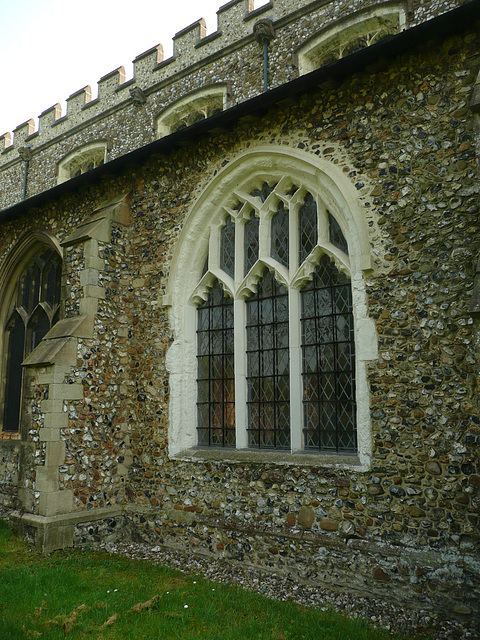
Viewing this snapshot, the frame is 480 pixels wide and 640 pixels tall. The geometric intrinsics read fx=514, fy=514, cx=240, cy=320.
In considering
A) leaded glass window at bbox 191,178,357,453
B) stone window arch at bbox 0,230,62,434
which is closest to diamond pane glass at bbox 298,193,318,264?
leaded glass window at bbox 191,178,357,453

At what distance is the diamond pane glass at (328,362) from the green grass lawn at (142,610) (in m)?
1.79

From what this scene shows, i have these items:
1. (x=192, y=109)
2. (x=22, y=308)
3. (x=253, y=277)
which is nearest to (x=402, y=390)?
(x=253, y=277)

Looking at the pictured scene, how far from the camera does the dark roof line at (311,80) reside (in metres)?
5.07

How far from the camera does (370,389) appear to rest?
5.36 metres

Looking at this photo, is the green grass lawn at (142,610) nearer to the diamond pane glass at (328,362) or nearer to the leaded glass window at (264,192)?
the diamond pane glass at (328,362)

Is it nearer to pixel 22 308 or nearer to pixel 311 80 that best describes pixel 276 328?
pixel 311 80

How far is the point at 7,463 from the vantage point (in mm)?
9586

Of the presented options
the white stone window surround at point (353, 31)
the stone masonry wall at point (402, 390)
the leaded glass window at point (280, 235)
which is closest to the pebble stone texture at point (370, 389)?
the stone masonry wall at point (402, 390)

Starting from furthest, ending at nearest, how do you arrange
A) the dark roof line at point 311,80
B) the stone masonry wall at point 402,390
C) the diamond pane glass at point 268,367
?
the diamond pane glass at point 268,367
the dark roof line at point 311,80
the stone masonry wall at point 402,390

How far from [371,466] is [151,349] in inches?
146

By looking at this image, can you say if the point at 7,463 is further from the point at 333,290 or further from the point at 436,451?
the point at 436,451

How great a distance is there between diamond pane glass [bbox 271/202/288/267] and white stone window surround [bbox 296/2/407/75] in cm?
358

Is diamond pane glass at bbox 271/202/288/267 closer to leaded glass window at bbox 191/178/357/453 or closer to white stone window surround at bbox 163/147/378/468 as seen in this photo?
leaded glass window at bbox 191/178/357/453

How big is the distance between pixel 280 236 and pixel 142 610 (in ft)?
14.9
